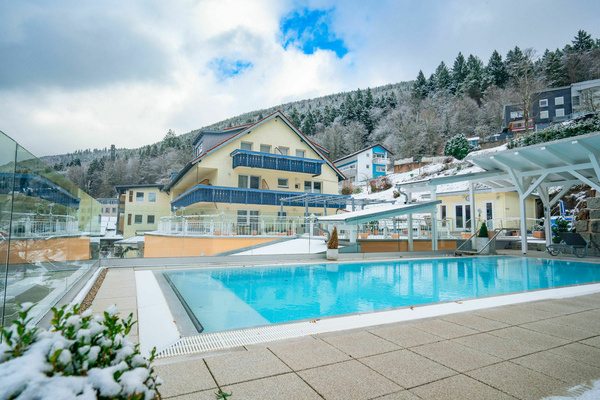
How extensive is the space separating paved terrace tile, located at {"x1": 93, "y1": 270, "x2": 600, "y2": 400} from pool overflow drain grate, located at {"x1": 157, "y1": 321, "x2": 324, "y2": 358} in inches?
8.0

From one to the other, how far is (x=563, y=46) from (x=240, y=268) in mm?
70912

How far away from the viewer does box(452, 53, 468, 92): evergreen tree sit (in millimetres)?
66812

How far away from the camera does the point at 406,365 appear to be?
9.52 ft

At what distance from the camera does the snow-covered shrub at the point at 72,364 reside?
3.21ft

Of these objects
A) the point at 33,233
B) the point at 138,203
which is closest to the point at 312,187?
the point at 138,203

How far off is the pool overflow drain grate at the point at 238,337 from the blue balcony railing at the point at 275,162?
2056cm

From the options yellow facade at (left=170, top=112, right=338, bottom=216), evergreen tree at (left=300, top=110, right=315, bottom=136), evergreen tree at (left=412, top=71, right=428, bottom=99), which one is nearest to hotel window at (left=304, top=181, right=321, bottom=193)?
yellow facade at (left=170, top=112, right=338, bottom=216)

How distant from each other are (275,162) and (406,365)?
2311 centimetres

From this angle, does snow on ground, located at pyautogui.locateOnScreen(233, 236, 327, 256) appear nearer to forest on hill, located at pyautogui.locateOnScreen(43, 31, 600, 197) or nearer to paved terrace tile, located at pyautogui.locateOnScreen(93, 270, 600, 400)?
paved terrace tile, located at pyautogui.locateOnScreen(93, 270, 600, 400)

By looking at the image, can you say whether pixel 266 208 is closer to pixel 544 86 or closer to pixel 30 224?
pixel 30 224

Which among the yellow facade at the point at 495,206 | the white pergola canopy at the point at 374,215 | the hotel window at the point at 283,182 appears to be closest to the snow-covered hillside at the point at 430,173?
the yellow facade at the point at 495,206

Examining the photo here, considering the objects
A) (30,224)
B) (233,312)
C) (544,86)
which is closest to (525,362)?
(233,312)

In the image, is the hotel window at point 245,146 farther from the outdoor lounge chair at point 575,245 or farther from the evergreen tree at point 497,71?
the evergreen tree at point 497,71

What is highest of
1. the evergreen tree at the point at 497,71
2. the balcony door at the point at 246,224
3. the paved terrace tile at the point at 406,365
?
the evergreen tree at the point at 497,71
